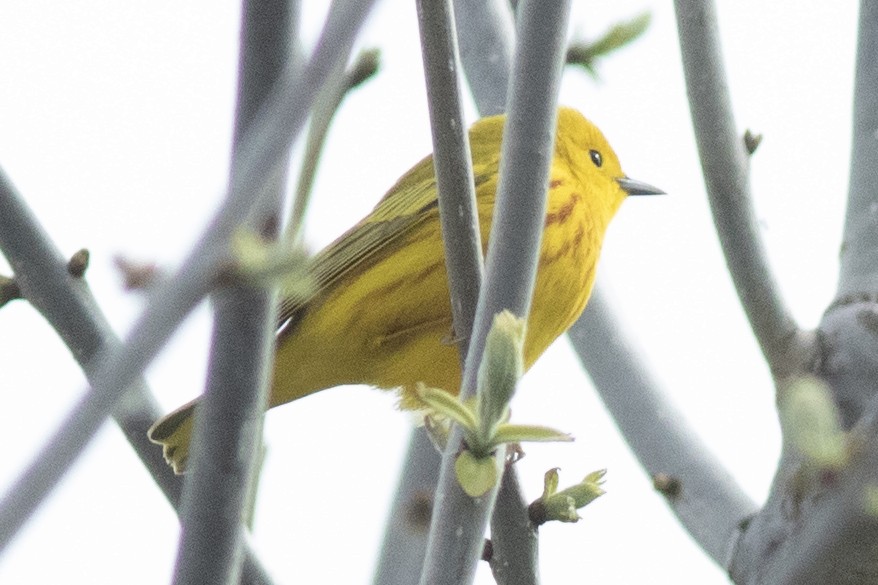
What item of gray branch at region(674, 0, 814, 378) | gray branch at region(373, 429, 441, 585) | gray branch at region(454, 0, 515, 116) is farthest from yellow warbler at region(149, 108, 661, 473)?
gray branch at region(674, 0, 814, 378)

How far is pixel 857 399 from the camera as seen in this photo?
2385 millimetres

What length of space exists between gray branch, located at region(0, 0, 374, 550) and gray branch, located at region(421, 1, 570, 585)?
0.74m

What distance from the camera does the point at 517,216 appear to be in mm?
1793

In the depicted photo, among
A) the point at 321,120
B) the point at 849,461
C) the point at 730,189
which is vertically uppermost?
the point at 730,189

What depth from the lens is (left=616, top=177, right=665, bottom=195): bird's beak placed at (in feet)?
15.2

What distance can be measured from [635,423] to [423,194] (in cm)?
121

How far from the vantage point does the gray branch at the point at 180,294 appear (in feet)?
2.90

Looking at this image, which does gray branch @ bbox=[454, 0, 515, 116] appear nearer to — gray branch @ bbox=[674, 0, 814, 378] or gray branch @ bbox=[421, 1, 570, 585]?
gray branch @ bbox=[674, 0, 814, 378]

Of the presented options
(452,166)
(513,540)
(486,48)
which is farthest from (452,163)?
(486,48)

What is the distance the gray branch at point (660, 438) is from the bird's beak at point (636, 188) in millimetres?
1140

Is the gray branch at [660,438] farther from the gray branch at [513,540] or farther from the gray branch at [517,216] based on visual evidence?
the gray branch at [517,216]

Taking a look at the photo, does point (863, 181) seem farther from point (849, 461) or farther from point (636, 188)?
point (636, 188)

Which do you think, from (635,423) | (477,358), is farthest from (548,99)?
(635,423)

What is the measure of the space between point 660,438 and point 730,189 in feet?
2.12
